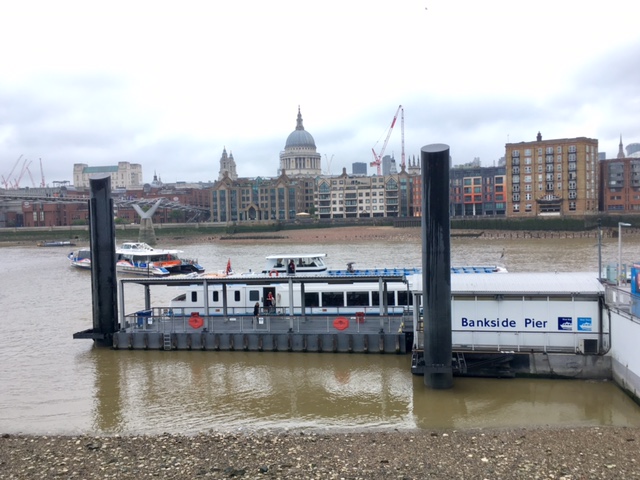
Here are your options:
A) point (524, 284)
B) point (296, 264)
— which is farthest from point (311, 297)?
point (524, 284)

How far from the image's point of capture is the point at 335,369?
1977cm

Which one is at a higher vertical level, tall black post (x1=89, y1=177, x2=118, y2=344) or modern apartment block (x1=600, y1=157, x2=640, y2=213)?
modern apartment block (x1=600, y1=157, x2=640, y2=213)

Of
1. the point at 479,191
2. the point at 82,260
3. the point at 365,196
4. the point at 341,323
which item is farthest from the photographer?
the point at 365,196

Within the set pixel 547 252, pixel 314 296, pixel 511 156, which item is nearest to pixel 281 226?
pixel 511 156

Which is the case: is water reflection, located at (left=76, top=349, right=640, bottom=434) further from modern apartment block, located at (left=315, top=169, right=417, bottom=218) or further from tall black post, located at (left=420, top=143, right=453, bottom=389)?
modern apartment block, located at (left=315, top=169, right=417, bottom=218)

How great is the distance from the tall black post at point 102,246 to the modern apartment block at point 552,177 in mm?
101276

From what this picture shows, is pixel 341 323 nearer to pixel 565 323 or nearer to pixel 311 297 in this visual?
pixel 311 297

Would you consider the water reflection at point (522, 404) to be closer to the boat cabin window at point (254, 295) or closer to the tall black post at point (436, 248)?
the tall black post at point (436, 248)

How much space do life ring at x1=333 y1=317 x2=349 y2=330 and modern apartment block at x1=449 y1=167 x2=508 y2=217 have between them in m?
115

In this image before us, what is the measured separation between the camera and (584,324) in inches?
A: 671

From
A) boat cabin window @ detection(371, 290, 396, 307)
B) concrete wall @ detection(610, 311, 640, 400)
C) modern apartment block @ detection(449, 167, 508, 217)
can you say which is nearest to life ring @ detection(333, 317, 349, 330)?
boat cabin window @ detection(371, 290, 396, 307)

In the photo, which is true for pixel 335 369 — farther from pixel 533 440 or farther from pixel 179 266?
pixel 179 266

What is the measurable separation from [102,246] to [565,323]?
15.0m

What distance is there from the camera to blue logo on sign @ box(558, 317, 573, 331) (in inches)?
674
